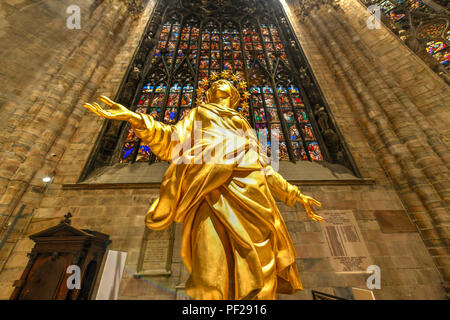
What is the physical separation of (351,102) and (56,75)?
8054 mm

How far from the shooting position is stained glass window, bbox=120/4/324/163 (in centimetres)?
572

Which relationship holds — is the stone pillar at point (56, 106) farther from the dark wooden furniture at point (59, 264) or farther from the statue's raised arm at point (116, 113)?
the statue's raised arm at point (116, 113)

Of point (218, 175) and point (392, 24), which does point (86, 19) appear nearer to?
point (218, 175)

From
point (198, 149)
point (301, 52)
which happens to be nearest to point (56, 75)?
point (198, 149)

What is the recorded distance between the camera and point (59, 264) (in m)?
2.78

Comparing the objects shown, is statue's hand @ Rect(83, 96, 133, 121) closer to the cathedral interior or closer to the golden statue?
the golden statue

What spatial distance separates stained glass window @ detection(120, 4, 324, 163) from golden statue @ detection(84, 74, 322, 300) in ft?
11.3

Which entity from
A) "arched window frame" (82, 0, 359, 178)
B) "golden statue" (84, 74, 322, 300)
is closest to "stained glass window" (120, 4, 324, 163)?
"arched window frame" (82, 0, 359, 178)

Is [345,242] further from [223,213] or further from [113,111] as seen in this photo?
[113,111]

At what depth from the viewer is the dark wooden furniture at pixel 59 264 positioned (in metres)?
2.60

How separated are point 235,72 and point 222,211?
6.68 m

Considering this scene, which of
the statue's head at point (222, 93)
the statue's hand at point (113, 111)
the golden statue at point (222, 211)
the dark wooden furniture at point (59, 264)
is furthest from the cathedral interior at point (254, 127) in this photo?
the statue's head at point (222, 93)

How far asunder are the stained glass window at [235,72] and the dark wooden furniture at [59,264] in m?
2.43

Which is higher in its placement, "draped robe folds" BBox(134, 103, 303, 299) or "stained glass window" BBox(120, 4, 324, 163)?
"stained glass window" BBox(120, 4, 324, 163)
